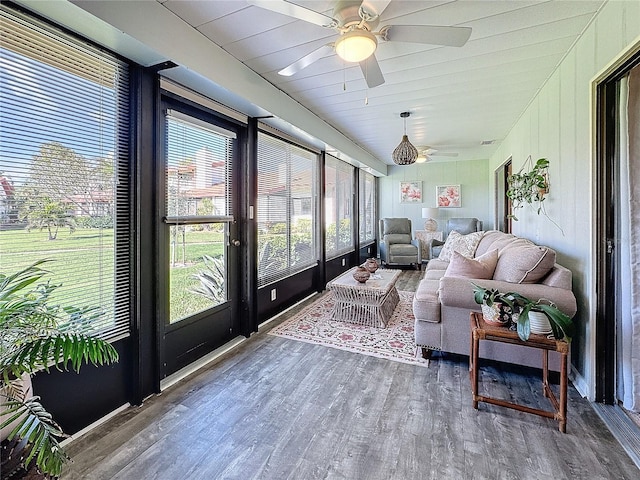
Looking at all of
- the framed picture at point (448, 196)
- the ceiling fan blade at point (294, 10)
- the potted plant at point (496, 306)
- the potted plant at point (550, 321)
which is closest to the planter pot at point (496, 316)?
the potted plant at point (496, 306)

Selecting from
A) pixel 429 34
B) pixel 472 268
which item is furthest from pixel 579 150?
pixel 429 34

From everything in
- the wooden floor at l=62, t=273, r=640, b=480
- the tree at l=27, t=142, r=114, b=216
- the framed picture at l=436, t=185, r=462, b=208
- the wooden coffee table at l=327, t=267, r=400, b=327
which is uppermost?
the framed picture at l=436, t=185, r=462, b=208

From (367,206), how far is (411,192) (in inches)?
48.4

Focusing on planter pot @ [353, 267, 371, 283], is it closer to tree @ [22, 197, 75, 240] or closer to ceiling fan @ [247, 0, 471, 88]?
ceiling fan @ [247, 0, 471, 88]

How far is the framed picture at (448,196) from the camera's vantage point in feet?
23.9

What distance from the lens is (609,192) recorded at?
76.4 inches

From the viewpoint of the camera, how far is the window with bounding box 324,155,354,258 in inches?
202

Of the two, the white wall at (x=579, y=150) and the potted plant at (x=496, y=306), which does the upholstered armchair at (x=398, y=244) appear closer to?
the white wall at (x=579, y=150)

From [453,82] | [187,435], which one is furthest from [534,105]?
[187,435]

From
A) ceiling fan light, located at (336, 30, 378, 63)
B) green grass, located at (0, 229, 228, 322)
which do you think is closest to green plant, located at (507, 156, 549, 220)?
ceiling fan light, located at (336, 30, 378, 63)

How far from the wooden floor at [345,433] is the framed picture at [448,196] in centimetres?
550

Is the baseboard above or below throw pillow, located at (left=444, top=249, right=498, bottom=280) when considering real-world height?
below

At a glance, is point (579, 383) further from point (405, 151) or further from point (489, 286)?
point (405, 151)

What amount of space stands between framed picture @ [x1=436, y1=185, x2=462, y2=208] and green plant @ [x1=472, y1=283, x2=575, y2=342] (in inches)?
224
